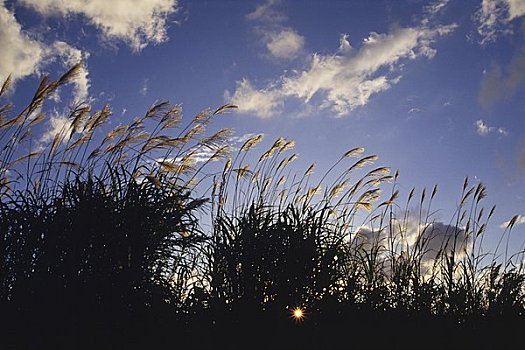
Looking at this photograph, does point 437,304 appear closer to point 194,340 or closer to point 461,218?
point 461,218

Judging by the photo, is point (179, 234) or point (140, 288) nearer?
point (140, 288)

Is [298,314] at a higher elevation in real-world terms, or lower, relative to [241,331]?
higher

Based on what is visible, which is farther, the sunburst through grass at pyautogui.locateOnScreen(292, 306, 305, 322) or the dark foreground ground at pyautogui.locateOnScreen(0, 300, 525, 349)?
the sunburst through grass at pyautogui.locateOnScreen(292, 306, 305, 322)

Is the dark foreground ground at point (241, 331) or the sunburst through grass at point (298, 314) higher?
the sunburst through grass at point (298, 314)

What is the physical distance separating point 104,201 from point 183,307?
1.10m

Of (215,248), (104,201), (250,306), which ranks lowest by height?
(250,306)

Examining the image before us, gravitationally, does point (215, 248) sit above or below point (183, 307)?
above

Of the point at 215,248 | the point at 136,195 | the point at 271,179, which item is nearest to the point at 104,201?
the point at 136,195

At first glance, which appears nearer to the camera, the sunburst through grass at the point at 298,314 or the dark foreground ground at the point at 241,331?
the dark foreground ground at the point at 241,331

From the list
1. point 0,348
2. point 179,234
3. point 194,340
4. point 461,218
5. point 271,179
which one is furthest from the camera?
point 461,218

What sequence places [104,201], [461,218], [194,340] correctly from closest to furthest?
1. [194,340]
2. [104,201]
3. [461,218]

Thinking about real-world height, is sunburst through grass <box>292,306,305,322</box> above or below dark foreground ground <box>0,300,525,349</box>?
above

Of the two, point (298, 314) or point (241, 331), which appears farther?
point (298, 314)

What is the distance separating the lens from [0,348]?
320 cm
